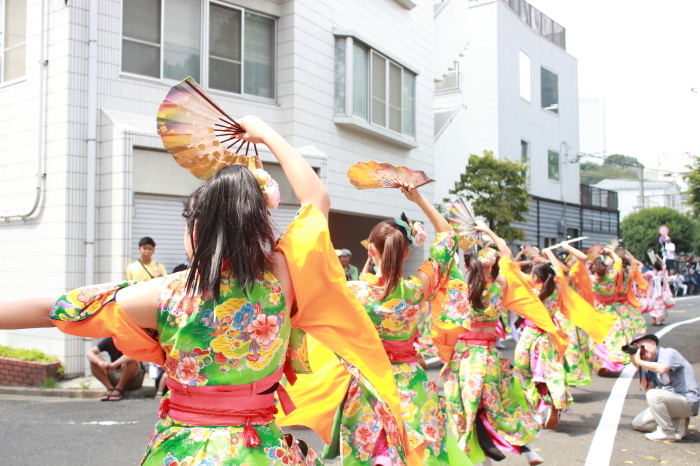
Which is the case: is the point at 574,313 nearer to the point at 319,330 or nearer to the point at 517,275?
the point at 517,275

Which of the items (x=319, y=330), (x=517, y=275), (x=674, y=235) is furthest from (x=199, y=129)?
(x=674, y=235)

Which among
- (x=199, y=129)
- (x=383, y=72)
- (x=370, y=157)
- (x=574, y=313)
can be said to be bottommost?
(x=574, y=313)

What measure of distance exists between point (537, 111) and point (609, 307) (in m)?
17.5

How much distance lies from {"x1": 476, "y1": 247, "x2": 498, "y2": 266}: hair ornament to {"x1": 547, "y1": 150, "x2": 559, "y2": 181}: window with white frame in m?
23.9

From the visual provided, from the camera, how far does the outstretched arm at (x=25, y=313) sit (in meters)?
1.94

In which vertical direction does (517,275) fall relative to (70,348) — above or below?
above

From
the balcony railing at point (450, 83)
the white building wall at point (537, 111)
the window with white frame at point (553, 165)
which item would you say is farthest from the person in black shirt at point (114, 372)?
the window with white frame at point (553, 165)

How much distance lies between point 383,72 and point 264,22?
10.5 ft

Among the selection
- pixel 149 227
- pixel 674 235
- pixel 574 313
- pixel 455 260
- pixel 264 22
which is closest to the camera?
pixel 455 260

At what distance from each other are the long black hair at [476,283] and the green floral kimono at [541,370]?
1881mm

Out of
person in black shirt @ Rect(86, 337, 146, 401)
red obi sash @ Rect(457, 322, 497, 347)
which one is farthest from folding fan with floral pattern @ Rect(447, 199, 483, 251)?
person in black shirt @ Rect(86, 337, 146, 401)

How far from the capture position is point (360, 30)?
14.1 metres

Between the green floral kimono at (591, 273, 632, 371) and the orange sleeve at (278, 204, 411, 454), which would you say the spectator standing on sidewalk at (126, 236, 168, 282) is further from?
the orange sleeve at (278, 204, 411, 454)

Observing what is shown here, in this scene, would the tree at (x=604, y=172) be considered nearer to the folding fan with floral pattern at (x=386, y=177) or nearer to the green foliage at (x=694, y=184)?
the green foliage at (x=694, y=184)
